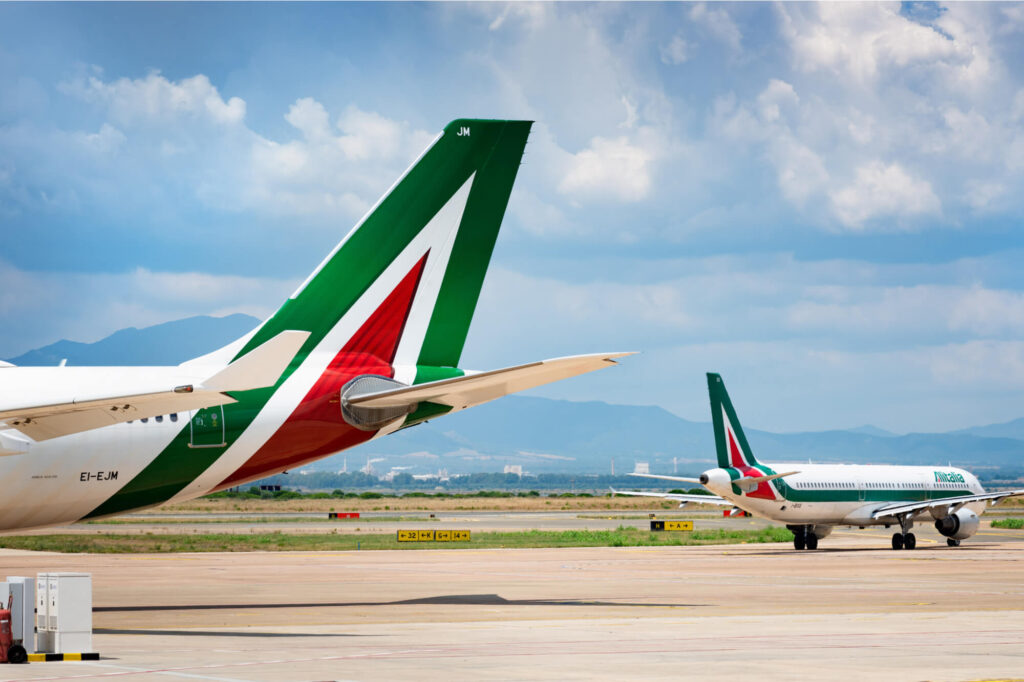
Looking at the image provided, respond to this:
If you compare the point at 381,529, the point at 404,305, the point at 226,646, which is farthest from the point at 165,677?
the point at 381,529

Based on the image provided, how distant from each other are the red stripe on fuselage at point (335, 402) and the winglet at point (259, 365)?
7.07 metres

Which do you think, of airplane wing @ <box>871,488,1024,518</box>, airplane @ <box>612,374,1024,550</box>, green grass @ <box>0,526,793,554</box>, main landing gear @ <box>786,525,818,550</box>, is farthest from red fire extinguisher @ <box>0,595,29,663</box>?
airplane wing @ <box>871,488,1024,518</box>

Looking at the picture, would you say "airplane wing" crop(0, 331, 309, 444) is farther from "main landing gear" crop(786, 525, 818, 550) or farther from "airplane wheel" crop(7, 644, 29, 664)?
"main landing gear" crop(786, 525, 818, 550)

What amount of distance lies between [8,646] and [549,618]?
1128 centimetres

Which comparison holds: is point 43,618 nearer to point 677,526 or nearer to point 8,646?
point 8,646

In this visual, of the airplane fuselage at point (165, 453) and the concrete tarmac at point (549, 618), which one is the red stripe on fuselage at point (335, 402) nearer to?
the airplane fuselage at point (165, 453)

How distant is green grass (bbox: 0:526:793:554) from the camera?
57.3m

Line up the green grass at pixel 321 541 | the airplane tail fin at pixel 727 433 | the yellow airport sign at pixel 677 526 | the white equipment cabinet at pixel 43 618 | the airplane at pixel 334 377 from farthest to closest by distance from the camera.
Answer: the yellow airport sign at pixel 677 526 < the green grass at pixel 321 541 < the airplane tail fin at pixel 727 433 < the airplane at pixel 334 377 < the white equipment cabinet at pixel 43 618

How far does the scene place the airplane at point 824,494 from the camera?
2221 inches

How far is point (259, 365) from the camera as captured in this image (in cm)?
1845

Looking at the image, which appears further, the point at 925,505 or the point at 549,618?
the point at 925,505

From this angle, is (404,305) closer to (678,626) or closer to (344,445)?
(344,445)

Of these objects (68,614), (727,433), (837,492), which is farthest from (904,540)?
(68,614)

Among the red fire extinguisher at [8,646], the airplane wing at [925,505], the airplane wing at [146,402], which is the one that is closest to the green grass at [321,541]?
the airplane wing at [925,505]
